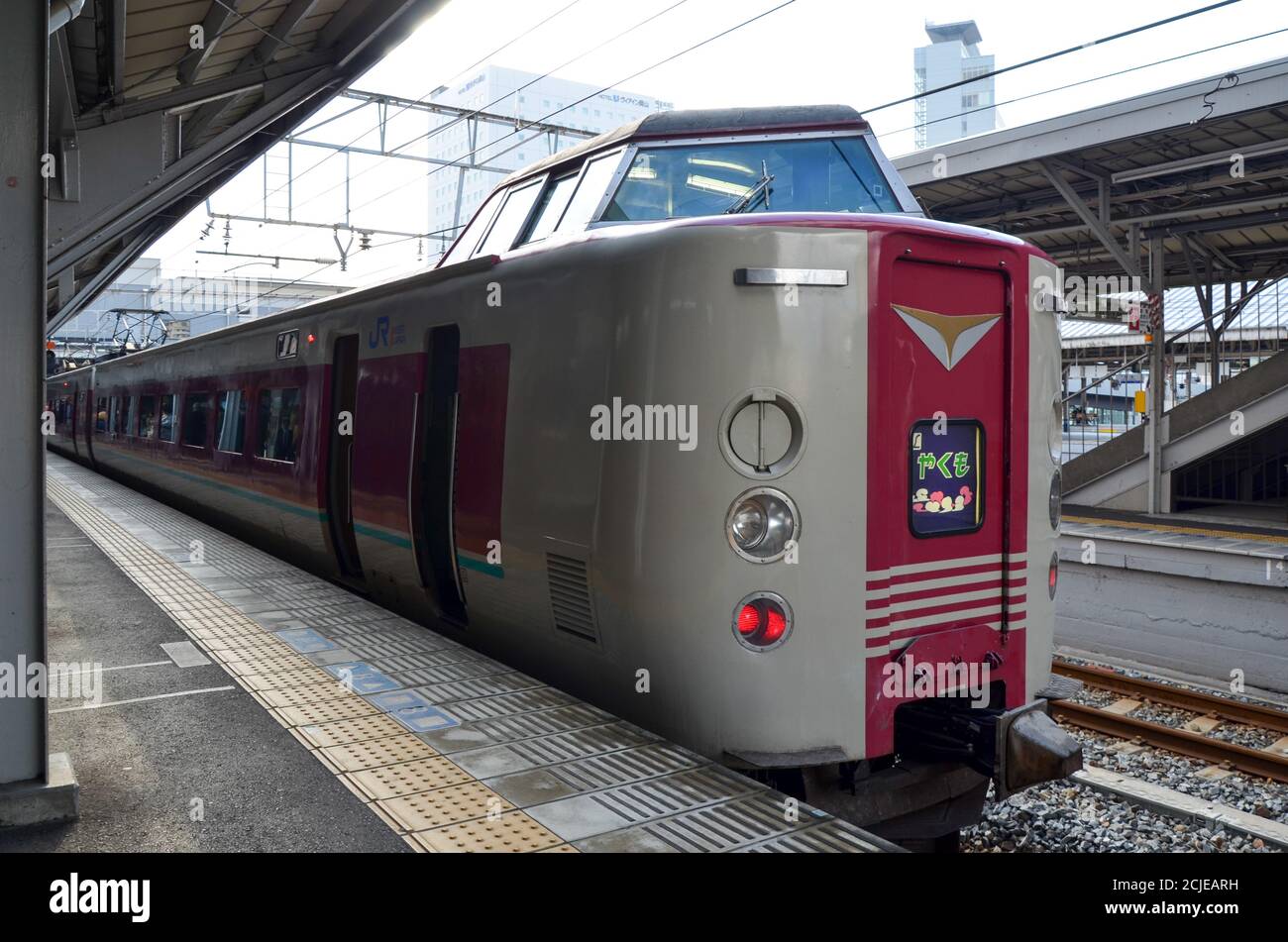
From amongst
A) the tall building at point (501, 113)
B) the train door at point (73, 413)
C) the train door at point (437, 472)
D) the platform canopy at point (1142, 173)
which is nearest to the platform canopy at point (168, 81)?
the train door at point (437, 472)

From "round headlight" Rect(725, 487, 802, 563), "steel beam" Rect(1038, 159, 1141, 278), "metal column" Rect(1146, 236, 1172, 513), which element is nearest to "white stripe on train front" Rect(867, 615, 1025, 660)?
"round headlight" Rect(725, 487, 802, 563)

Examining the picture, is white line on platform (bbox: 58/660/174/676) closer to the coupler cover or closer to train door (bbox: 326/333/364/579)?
train door (bbox: 326/333/364/579)

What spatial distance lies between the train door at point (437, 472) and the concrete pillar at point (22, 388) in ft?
8.06

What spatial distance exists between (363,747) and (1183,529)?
13.7 meters

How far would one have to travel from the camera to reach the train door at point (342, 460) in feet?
23.6

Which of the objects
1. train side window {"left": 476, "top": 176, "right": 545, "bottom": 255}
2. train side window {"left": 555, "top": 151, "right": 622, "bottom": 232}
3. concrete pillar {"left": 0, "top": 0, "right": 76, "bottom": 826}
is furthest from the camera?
train side window {"left": 476, "top": 176, "right": 545, "bottom": 255}

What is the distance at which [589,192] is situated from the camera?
5.38m

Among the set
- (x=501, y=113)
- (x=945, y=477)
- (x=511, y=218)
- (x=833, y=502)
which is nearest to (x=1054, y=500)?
(x=945, y=477)

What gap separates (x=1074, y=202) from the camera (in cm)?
1350

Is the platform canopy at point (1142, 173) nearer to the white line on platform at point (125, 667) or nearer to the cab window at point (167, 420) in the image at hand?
the cab window at point (167, 420)

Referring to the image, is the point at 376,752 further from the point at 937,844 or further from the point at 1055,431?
the point at 1055,431

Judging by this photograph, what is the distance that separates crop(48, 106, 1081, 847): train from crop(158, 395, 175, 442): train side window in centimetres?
939

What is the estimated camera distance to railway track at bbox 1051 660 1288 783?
7027mm
